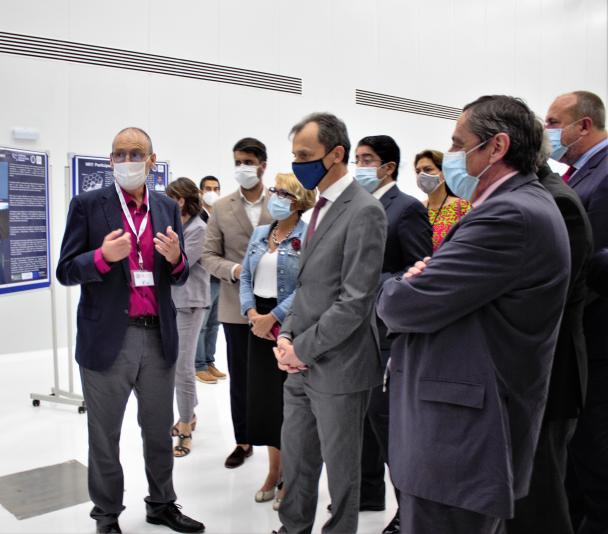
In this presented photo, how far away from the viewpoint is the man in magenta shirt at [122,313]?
7.97ft

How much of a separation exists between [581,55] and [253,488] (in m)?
13.0

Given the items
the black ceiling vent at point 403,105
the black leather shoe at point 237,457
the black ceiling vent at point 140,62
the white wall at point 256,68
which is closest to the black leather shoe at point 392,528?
the black leather shoe at point 237,457

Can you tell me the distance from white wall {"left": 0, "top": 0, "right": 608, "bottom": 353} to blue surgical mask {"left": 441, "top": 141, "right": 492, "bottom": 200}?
5.59 meters

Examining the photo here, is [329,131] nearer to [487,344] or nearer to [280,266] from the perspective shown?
[280,266]

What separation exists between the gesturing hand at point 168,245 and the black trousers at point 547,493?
1599mm

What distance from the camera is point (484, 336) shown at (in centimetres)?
142

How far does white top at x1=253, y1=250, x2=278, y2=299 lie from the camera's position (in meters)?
2.80

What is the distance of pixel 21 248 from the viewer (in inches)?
170

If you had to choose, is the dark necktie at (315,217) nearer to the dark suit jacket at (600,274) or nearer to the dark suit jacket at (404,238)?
the dark suit jacket at (404,238)

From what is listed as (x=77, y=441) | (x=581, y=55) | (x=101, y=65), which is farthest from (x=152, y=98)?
(x=581, y=55)

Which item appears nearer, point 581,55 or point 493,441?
point 493,441

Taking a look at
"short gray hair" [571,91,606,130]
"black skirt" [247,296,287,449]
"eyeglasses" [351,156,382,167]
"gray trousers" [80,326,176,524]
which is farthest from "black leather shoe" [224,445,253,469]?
"short gray hair" [571,91,606,130]

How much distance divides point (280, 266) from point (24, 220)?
2.55 metres

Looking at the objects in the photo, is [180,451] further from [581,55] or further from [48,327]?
[581,55]
